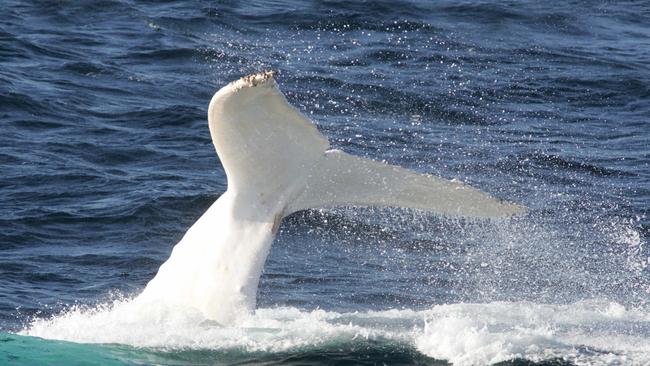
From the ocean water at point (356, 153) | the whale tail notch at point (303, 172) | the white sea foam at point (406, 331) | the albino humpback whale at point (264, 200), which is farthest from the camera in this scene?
the ocean water at point (356, 153)

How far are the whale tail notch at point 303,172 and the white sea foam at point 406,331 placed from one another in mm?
1095

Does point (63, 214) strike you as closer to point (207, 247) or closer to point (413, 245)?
point (413, 245)

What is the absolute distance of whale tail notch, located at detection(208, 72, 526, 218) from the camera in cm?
1016

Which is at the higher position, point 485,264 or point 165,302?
point 165,302

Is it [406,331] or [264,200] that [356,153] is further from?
[264,200]

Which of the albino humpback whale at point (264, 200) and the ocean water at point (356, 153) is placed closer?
the albino humpback whale at point (264, 200)

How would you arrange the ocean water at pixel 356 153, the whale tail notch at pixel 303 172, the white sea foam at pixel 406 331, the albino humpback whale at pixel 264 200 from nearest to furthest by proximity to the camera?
the whale tail notch at pixel 303 172 → the albino humpback whale at pixel 264 200 → the white sea foam at pixel 406 331 → the ocean water at pixel 356 153

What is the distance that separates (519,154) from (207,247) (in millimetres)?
10521

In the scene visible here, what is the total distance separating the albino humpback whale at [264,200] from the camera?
34.4 ft

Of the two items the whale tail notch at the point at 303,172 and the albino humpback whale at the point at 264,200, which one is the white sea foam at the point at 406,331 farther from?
the whale tail notch at the point at 303,172

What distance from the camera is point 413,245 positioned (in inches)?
639

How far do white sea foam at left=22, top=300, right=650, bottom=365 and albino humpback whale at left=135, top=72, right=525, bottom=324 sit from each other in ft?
0.83

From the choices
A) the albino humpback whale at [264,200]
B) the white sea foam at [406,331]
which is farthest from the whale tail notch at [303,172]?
the white sea foam at [406,331]

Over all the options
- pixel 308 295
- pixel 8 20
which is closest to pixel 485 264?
pixel 308 295
